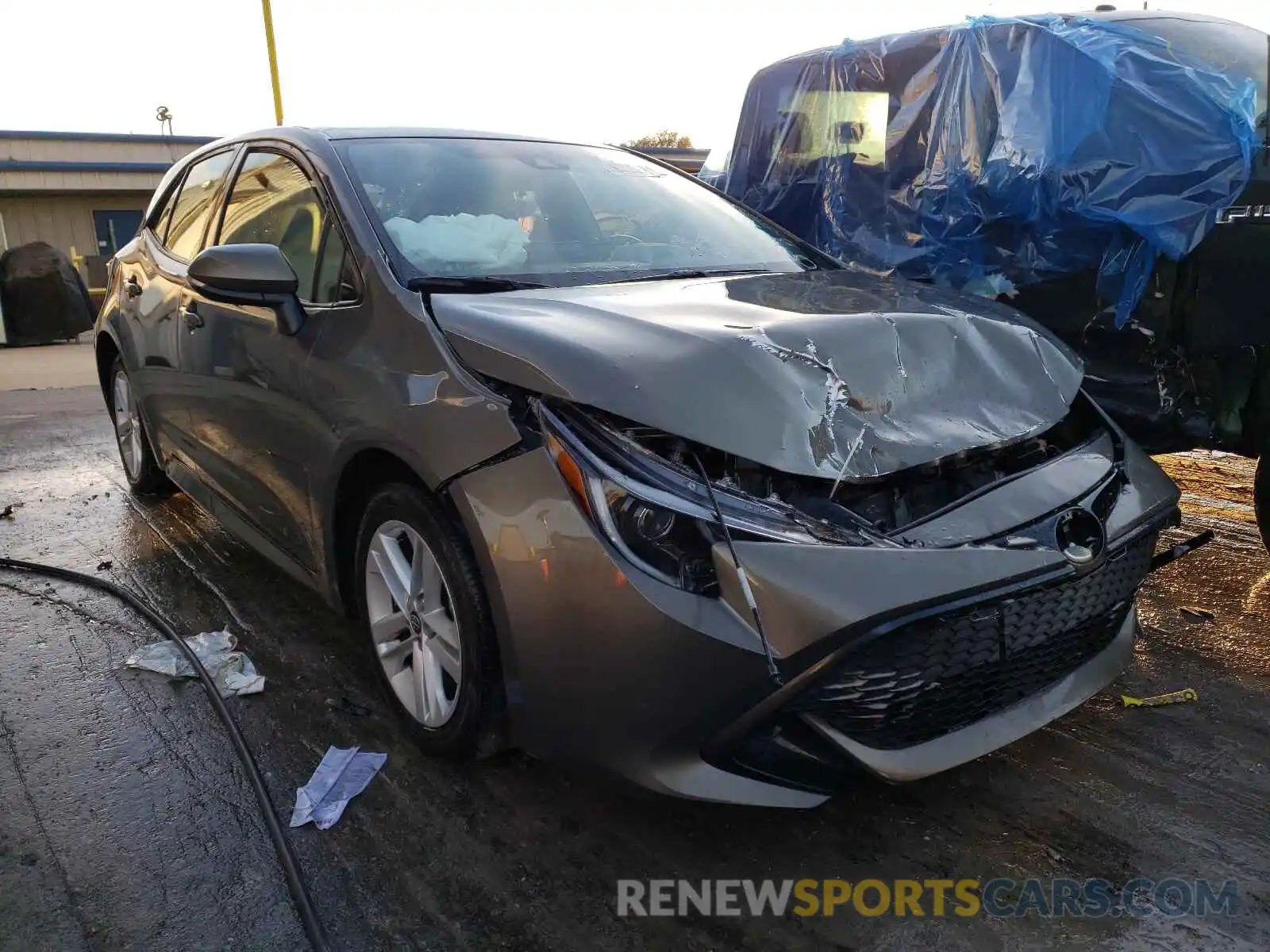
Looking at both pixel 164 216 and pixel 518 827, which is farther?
pixel 164 216

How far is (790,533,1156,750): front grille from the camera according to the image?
1870 millimetres

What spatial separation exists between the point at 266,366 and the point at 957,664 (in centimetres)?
221

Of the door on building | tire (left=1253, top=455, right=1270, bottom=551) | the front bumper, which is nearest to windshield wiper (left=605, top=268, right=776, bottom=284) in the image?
the front bumper

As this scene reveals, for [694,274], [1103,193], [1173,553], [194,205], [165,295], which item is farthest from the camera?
[194,205]

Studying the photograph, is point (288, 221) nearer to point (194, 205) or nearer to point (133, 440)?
point (194, 205)

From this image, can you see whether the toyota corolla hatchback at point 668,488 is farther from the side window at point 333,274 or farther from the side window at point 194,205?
the side window at point 194,205

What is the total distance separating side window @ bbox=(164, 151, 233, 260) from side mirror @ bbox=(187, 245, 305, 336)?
1.15 metres

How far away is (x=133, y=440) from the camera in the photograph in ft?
16.4

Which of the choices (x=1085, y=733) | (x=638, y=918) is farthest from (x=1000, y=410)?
(x=638, y=918)

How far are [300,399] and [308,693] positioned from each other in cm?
92

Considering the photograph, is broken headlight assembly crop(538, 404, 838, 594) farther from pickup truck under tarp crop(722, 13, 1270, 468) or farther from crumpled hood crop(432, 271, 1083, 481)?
pickup truck under tarp crop(722, 13, 1270, 468)

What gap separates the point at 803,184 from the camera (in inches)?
185

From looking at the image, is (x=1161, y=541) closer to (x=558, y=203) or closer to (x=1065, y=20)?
(x=1065, y=20)

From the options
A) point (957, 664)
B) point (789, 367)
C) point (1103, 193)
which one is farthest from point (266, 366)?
point (1103, 193)
